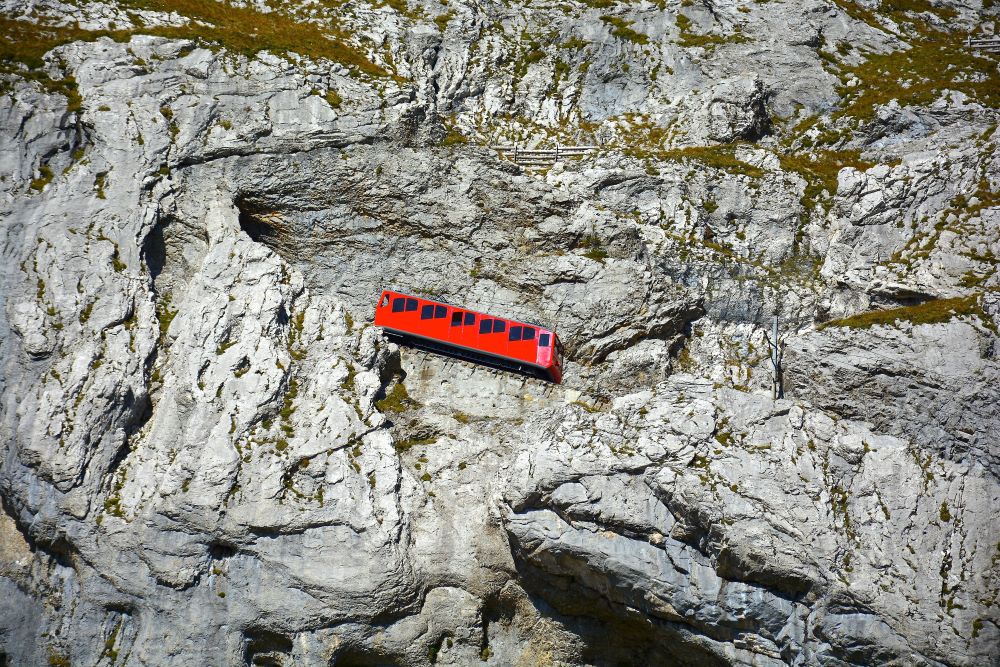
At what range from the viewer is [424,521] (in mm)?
25062

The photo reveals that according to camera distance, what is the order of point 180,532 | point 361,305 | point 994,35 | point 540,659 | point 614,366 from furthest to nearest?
point 994,35, point 361,305, point 614,366, point 540,659, point 180,532

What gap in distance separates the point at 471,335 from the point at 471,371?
4.95ft

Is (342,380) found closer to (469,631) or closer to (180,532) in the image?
(180,532)

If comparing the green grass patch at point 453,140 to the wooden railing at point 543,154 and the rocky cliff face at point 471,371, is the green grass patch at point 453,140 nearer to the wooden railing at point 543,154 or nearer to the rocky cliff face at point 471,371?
the rocky cliff face at point 471,371

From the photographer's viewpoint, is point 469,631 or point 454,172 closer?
point 469,631

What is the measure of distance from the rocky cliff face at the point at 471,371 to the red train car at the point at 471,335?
0.78 metres

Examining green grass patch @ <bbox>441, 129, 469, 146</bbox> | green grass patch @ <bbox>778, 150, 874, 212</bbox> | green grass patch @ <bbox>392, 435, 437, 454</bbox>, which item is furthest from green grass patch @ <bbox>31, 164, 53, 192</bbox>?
green grass patch @ <bbox>778, 150, 874, 212</bbox>

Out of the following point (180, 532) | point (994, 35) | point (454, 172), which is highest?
point (994, 35)

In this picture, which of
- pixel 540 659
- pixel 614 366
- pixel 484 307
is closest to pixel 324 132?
pixel 484 307

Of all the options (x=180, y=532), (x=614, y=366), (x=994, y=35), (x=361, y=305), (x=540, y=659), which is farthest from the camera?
(x=994, y=35)

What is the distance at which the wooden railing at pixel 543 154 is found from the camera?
113ft

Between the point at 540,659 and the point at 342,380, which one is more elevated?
the point at 342,380

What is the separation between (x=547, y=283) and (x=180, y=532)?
590 inches

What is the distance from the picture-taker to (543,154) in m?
34.7
